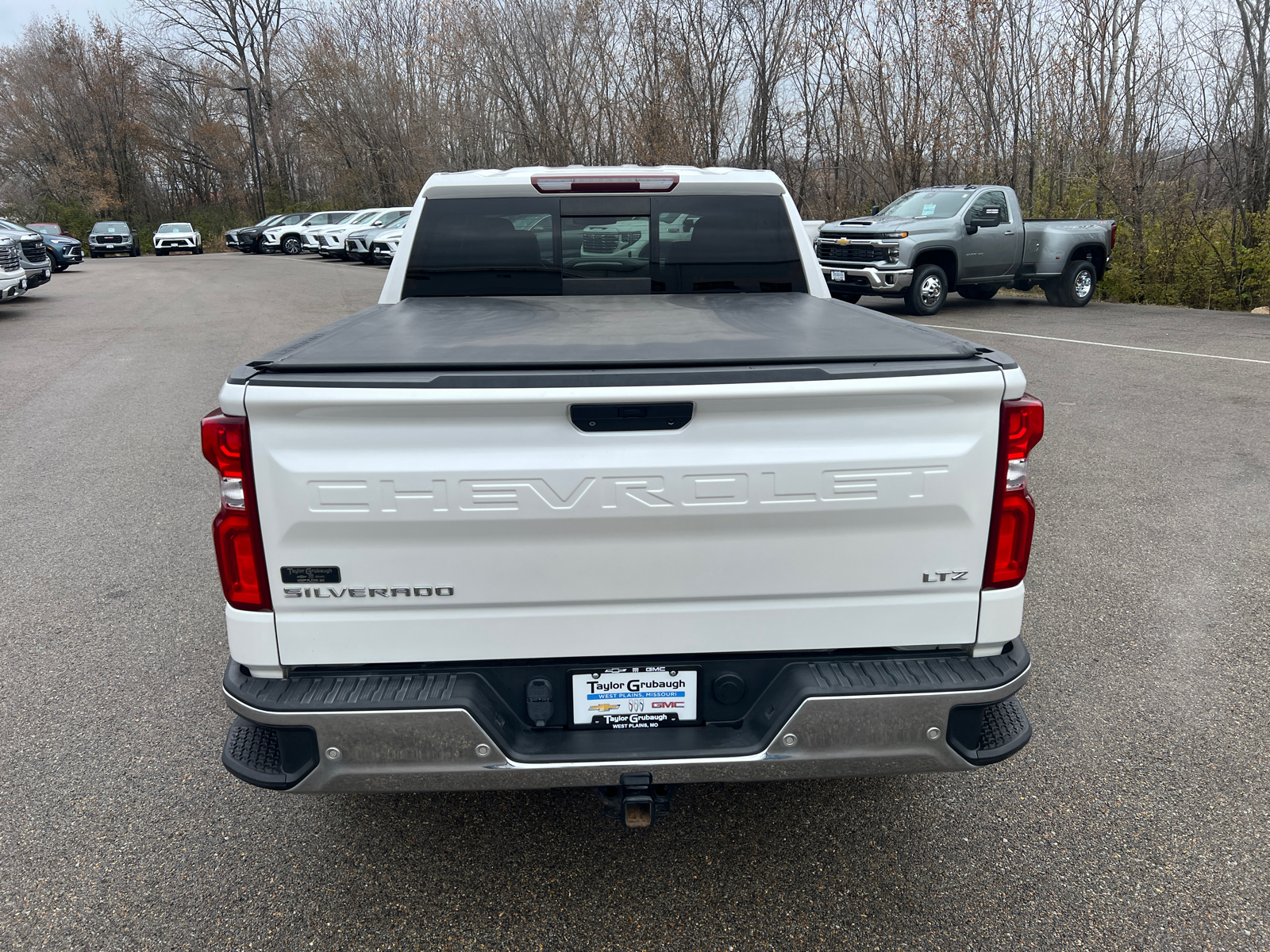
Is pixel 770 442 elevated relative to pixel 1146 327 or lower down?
elevated

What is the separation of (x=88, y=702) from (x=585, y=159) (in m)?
31.3

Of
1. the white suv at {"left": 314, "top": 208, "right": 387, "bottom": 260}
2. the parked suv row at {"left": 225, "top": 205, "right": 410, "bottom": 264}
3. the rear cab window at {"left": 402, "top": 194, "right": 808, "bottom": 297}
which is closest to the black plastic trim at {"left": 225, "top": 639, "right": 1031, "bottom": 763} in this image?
the rear cab window at {"left": 402, "top": 194, "right": 808, "bottom": 297}

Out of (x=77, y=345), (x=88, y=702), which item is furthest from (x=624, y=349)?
(x=77, y=345)

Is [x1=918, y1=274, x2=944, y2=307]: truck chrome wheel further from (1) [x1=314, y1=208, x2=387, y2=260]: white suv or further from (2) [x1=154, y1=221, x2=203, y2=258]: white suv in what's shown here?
(2) [x1=154, y1=221, x2=203, y2=258]: white suv

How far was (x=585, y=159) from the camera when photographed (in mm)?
32750

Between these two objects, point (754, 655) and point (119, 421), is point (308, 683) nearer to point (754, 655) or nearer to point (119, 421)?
point (754, 655)

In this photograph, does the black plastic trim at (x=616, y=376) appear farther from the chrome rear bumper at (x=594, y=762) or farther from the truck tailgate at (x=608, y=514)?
the chrome rear bumper at (x=594, y=762)

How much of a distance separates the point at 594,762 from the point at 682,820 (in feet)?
2.78

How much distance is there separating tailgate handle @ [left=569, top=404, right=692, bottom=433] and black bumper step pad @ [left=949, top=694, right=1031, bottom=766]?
106 centimetres

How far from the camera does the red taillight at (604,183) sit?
4309 mm

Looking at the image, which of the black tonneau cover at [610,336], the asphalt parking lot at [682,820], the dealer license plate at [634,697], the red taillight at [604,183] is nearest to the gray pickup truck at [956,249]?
the asphalt parking lot at [682,820]

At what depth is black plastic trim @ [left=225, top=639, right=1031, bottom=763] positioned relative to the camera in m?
2.40

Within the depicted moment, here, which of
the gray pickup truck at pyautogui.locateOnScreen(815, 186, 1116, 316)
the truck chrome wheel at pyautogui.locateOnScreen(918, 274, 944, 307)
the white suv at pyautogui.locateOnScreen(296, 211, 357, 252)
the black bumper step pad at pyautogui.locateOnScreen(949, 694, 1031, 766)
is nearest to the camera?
the black bumper step pad at pyautogui.locateOnScreen(949, 694, 1031, 766)

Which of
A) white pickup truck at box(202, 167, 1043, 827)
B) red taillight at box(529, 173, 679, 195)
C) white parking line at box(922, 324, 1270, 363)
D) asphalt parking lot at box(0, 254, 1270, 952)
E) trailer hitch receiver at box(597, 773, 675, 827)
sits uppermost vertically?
red taillight at box(529, 173, 679, 195)
